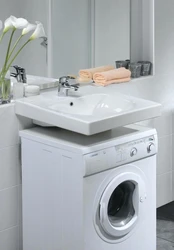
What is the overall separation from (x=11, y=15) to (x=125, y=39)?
914 millimetres

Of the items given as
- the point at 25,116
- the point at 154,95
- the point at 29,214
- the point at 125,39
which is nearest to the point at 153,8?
the point at 125,39

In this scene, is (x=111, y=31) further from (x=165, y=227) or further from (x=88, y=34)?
(x=165, y=227)

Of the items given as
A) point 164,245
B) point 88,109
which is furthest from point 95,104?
point 164,245

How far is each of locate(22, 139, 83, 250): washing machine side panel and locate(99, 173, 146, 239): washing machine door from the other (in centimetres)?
18

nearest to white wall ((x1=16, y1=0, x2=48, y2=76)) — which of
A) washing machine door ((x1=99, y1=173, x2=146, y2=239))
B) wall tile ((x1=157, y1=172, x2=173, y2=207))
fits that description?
washing machine door ((x1=99, y1=173, x2=146, y2=239))

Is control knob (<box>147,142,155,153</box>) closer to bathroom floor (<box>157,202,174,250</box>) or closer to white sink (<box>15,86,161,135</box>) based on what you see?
white sink (<box>15,86,161,135</box>)

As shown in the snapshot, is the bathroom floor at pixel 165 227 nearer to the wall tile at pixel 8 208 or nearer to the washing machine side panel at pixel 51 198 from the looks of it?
the washing machine side panel at pixel 51 198

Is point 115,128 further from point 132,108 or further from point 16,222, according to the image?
point 16,222

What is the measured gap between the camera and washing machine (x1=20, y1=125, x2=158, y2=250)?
287 cm

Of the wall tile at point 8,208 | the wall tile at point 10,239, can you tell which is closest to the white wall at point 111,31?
the wall tile at point 8,208

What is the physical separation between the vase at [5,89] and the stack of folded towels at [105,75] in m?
0.62

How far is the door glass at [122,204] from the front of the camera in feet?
10.3

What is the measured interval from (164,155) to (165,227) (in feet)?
1.64

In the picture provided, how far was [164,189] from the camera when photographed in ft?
13.5
